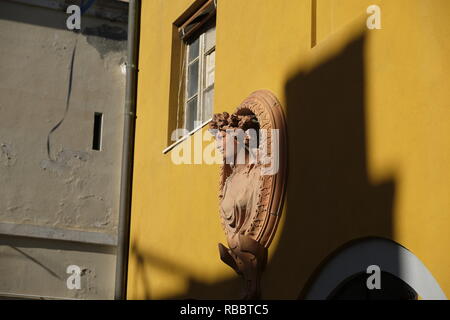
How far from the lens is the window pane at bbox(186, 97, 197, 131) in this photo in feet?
35.3

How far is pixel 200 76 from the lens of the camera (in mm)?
10727

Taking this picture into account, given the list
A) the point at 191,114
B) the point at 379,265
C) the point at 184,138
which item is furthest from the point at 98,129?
the point at 379,265

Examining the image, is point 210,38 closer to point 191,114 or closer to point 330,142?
point 191,114

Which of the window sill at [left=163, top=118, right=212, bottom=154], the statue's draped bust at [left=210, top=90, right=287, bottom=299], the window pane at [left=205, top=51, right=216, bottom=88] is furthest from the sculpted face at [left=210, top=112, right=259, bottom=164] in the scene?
the window pane at [left=205, top=51, right=216, bottom=88]

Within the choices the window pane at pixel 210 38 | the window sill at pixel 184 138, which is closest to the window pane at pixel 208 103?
the window sill at pixel 184 138

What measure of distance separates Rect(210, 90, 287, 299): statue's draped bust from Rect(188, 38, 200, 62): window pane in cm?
242

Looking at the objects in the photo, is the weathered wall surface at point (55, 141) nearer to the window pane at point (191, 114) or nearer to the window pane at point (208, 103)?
the window pane at point (191, 114)

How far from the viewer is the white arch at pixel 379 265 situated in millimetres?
5981

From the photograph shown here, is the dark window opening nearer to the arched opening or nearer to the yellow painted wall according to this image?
the yellow painted wall

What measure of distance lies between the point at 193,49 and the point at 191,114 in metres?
0.80

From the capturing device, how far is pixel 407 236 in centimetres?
615

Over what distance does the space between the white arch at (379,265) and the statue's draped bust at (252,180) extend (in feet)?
2.71
